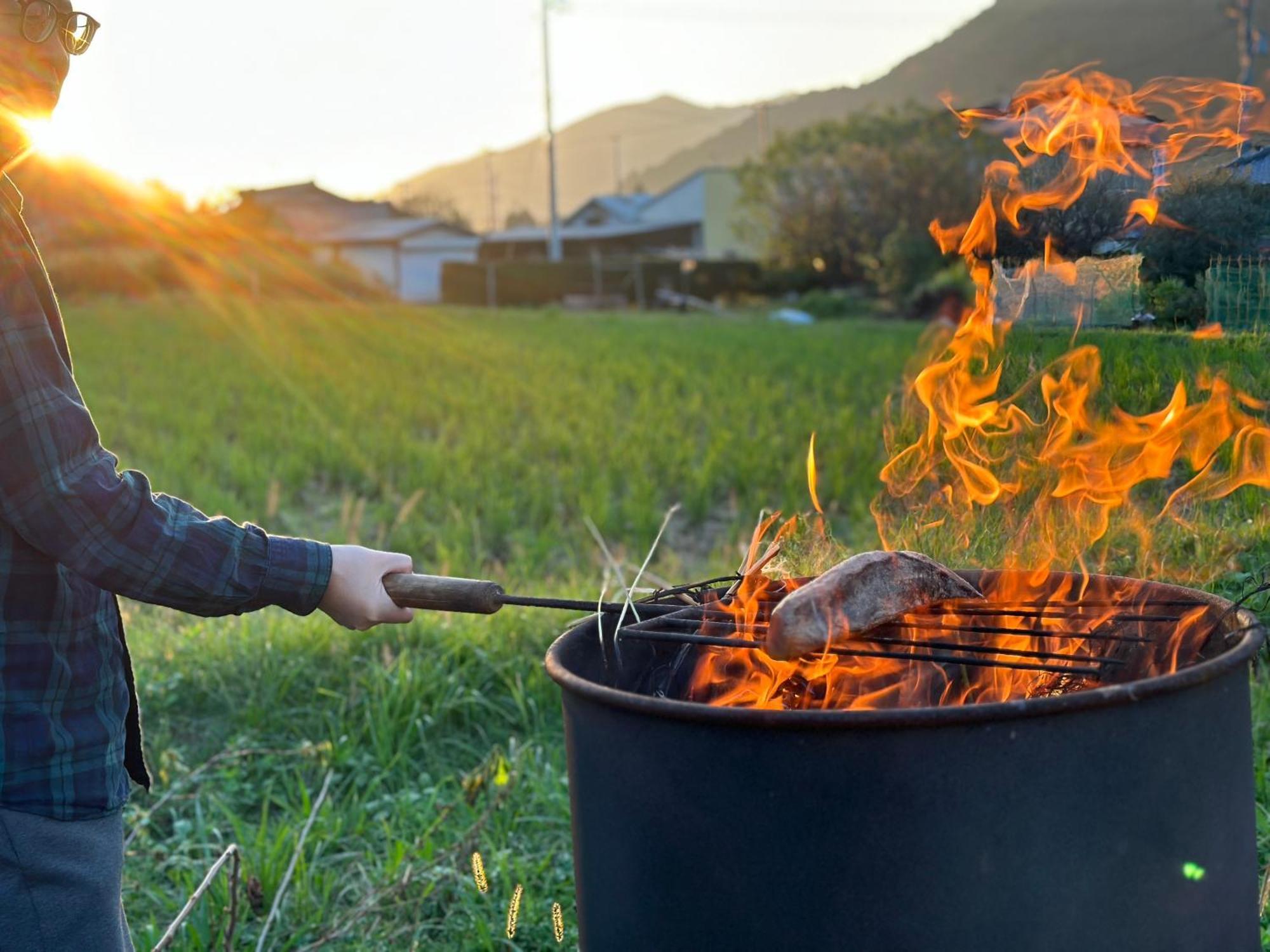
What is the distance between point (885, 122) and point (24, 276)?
31.1m

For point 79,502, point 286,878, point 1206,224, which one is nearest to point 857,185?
point 1206,224

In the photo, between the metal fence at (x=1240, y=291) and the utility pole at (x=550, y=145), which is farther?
the utility pole at (x=550, y=145)

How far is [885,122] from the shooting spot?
3050 centimetres

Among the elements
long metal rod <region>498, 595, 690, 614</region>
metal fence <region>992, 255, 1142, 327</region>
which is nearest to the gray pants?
long metal rod <region>498, 595, 690, 614</region>

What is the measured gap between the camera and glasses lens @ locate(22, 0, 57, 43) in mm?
1471

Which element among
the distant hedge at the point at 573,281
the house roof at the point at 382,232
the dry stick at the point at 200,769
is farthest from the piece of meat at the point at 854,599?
the house roof at the point at 382,232

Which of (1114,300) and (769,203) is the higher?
(769,203)

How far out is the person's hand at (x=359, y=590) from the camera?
1694 millimetres

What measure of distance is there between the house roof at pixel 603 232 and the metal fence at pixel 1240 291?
4157 centimetres

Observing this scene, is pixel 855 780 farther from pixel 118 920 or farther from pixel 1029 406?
pixel 1029 406

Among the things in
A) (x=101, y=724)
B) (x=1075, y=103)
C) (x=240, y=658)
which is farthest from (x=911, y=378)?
(x=240, y=658)

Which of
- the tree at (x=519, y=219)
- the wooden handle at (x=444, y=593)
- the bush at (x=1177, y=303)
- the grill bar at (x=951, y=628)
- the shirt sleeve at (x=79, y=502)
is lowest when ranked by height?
the grill bar at (x=951, y=628)

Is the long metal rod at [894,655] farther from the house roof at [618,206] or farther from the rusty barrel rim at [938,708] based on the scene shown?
the house roof at [618,206]

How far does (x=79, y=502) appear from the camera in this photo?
1468 millimetres
